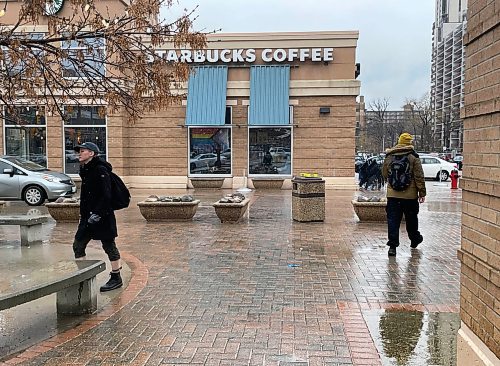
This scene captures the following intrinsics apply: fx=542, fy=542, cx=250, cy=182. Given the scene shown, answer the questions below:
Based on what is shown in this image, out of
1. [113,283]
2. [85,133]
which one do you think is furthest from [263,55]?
[113,283]

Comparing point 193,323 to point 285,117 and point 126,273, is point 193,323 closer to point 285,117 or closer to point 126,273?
point 126,273

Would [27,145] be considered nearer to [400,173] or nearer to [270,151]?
[270,151]

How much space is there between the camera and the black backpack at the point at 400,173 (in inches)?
328

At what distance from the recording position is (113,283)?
6500 millimetres

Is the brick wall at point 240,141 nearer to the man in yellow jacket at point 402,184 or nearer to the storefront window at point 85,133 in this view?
the storefront window at point 85,133

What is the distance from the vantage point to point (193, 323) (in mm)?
5191

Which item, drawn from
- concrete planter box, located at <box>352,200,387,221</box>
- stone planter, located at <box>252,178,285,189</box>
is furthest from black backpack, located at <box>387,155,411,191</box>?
stone planter, located at <box>252,178,285,189</box>

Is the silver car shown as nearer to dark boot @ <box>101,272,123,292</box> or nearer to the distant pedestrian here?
dark boot @ <box>101,272,123,292</box>

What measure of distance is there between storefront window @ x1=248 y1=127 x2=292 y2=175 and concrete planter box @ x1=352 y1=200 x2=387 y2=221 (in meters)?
11.3

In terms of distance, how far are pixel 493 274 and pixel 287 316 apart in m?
2.54

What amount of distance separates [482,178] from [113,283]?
4.52 meters

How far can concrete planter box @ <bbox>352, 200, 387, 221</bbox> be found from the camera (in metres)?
11.9

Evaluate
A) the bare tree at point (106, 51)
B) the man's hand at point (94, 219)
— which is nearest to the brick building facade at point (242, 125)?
the bare tree at point (106, 51)

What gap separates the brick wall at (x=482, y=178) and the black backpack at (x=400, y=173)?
15.0ft
